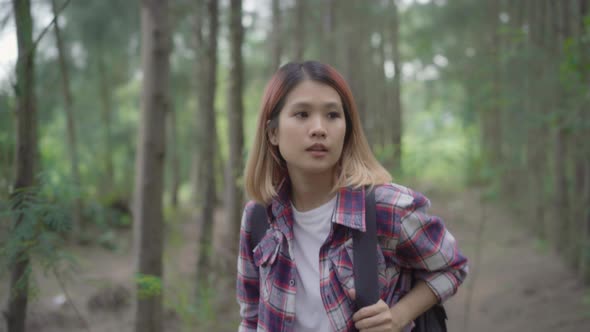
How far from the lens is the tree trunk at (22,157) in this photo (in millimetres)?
2371

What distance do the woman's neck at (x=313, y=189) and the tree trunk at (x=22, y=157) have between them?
4.62ft

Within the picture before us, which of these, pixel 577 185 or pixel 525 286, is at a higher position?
pixel 577 185

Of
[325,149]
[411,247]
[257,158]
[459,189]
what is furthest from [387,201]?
[459,189]

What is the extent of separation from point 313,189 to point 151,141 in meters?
1.82

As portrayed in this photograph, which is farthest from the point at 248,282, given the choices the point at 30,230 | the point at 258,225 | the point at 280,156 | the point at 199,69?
the point at 199,69

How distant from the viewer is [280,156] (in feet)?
7.30

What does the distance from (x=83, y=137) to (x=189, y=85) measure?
3.64 meters

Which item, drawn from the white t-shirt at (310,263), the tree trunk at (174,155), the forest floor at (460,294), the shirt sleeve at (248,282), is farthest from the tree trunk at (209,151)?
the tree trunk at (174,155)

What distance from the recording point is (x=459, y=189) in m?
19.5

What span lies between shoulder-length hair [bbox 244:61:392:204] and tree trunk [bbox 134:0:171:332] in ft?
5.06

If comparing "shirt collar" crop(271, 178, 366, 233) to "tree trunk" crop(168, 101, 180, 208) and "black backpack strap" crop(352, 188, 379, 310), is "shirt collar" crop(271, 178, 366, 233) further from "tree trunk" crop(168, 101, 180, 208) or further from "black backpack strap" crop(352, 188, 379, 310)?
"tree trunk" crop(168, 101, 180, 208)

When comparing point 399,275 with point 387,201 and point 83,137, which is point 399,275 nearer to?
point 387,201

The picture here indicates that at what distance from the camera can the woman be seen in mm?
1783

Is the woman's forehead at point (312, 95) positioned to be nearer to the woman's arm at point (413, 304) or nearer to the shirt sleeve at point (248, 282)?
the shirt sleeve at point (248, 282)
